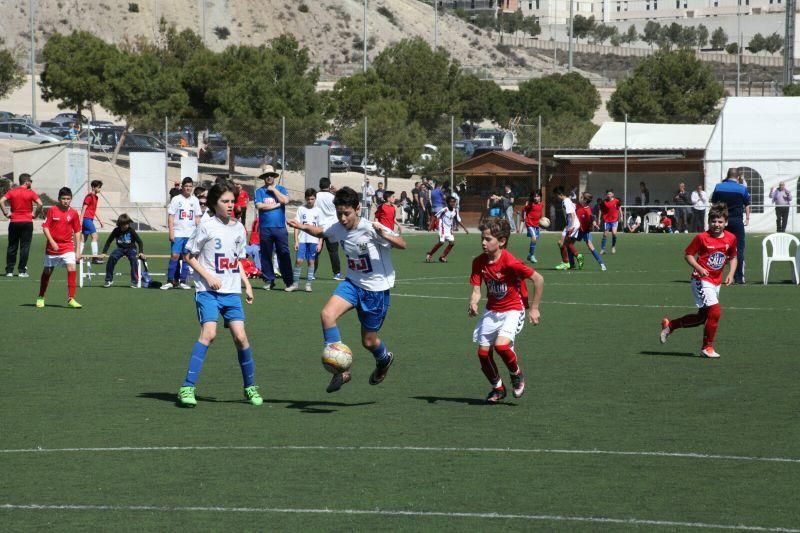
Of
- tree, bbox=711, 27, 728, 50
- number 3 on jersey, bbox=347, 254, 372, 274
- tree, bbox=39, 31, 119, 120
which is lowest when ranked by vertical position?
number 3 on jersey, bbox=347, 254, 372, 274

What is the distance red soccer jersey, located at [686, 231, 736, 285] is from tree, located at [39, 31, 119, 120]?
61.1m

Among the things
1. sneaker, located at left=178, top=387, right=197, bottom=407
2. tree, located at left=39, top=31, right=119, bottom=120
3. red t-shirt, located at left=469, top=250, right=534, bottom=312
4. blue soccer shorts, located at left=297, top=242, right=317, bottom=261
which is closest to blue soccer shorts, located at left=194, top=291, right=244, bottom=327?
sneaker, located at left=178, top=387, right=197, bottom=407

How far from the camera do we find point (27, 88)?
107 m

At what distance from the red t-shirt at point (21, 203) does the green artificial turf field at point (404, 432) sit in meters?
8.38

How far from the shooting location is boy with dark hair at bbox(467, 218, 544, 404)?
10.4 metres

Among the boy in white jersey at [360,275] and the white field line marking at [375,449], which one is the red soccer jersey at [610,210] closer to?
the boy in white jersey at [360,275]

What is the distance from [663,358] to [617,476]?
232 inches

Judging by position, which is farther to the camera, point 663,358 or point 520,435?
point 663,358

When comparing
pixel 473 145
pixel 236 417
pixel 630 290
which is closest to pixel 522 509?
pixel 236 417

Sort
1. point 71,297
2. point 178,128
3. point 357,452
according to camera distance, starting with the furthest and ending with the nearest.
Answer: point 178,128 → point 71,297 → point 357,452

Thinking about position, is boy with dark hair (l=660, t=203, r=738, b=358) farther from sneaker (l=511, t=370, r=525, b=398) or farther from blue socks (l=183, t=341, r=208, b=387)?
blue socks (l=183, t=341, r=208, b=387)

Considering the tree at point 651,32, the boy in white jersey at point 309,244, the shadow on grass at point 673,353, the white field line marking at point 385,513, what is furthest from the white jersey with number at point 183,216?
the tree at point 651,32

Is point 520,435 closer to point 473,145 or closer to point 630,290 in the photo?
point 630,290

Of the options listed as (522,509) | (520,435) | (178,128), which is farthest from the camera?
(178,128)
